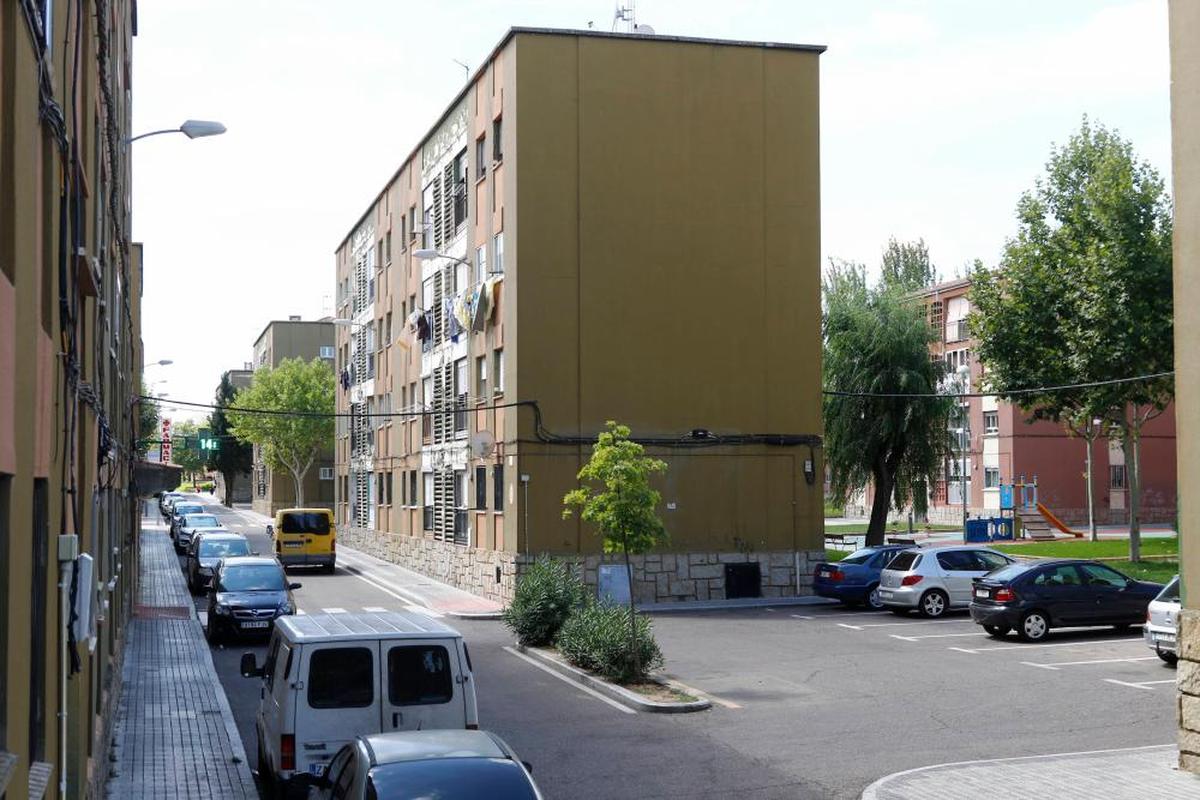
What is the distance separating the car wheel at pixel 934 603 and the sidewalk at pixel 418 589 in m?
9.92

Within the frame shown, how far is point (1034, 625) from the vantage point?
24.1 m

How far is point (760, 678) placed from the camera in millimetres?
20375

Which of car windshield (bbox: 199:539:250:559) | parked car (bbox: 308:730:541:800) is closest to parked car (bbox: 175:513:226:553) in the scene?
car windshield (bbox: 199:539:250:559)

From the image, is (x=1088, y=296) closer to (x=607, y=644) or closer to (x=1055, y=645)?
(x=1055, y=645)

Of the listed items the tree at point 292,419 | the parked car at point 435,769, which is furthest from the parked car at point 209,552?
the tree at point 292,419

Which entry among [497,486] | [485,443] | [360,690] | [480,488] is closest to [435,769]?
[360,690]

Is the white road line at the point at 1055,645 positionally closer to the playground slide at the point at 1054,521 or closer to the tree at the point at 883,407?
the tree at the point at 883,407

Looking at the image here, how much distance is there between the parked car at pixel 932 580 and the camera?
1118 inches

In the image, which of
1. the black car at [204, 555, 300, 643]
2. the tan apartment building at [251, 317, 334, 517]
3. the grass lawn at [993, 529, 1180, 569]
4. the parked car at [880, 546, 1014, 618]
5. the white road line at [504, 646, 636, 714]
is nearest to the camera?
the white road line at [504, 646, 636, 714]

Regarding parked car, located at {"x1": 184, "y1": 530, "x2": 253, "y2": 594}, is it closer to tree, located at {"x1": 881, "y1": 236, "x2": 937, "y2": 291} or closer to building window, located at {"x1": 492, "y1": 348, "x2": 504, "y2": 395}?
building window, located at {"x1": 492, "y1": 348, "x2": 504, "y2": 395}

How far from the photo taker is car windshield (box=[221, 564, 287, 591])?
86.3 feet

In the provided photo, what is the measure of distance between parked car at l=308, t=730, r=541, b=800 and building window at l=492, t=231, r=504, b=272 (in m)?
26.3

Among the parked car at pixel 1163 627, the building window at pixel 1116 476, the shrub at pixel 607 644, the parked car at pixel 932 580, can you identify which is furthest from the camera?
the building window at pixel 1116 476

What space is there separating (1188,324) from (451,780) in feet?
28.4
